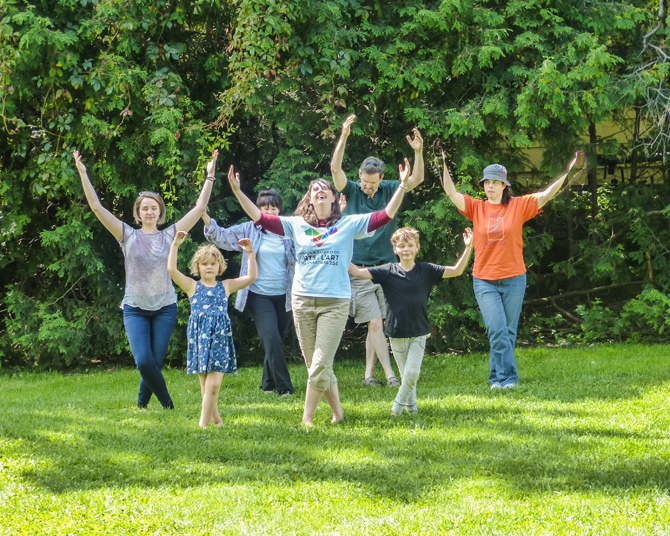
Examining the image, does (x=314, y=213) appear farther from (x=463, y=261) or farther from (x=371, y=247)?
(x=371, y=247)

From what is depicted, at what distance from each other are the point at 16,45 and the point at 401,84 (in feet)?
13.2

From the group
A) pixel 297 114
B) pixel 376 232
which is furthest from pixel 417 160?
pixel 297 114

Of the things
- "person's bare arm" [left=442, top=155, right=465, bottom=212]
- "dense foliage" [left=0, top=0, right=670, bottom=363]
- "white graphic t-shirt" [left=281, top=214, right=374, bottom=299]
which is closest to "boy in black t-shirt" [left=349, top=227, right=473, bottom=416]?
"white graphic t-shirt" [left=281, top=214, right=374, bottom=299]

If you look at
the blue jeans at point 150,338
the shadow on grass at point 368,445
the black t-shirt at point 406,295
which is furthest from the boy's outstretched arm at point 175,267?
the black t-shirt at point 406,295

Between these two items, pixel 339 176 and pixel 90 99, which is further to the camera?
pixel 90 99

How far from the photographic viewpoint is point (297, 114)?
926 centimetres

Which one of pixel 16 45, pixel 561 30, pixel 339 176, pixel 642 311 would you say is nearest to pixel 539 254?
pixel 642 311

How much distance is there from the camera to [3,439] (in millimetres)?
5688

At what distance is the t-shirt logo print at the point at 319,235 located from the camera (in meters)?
5.58

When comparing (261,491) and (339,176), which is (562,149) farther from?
(261,491)

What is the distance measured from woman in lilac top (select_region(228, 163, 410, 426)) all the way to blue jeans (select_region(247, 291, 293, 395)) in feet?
5.14

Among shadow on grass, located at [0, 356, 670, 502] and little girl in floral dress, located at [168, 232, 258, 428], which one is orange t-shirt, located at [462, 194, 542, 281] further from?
little girl in floral dress, located at [168, 232, 258, 428]

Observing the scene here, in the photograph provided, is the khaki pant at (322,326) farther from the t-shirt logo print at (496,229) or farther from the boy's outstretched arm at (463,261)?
the t-shirt logo print at (496,229)

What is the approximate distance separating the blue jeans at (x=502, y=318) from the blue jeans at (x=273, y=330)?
1.79 metres
